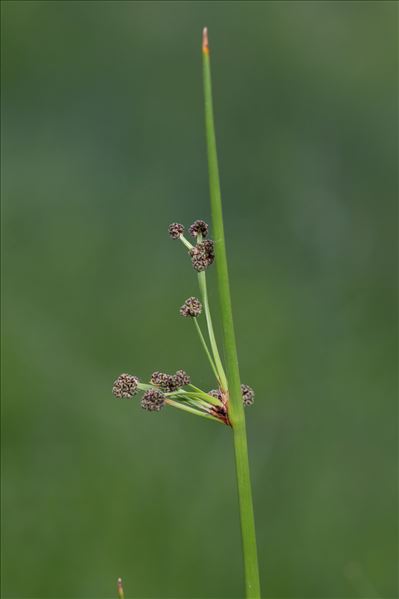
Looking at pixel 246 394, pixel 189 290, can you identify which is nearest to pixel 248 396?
pixel 246 394

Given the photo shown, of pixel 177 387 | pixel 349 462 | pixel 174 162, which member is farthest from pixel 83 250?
pixel 177 387

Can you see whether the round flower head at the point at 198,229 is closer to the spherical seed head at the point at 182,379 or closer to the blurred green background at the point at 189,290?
the spherical seed head at the point at 182,379

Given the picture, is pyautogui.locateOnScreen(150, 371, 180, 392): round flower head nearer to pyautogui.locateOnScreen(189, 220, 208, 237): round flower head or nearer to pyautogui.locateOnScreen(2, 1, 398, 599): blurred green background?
pyautogui.locateOnScreen(189, 220, 208, 237): round flower head

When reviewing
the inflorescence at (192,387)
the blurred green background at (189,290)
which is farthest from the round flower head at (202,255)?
the blurred green background at (189,290)

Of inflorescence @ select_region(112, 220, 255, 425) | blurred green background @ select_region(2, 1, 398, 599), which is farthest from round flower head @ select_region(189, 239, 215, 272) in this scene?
blurred green background @ select_region(2, 1, 398, 599)

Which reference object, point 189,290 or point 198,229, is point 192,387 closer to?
point 198,229

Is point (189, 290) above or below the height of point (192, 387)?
above
